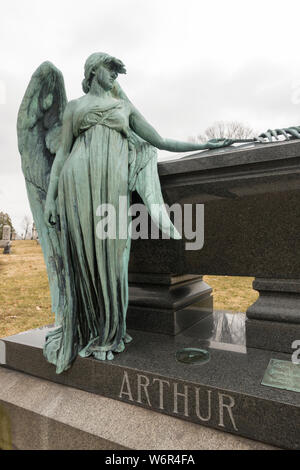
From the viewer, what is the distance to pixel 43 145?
253cm

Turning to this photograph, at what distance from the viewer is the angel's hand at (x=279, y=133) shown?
2.15m

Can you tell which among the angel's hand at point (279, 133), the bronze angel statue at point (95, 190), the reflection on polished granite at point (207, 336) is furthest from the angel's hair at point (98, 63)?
the reflection on polished granite at point (207, 336)

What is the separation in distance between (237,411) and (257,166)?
5.19ft

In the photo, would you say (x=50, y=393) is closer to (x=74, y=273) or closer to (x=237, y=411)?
(x=74, y=273)

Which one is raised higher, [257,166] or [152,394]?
[257,166]

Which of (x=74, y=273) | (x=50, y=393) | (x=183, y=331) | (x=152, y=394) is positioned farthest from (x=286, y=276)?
(x=50, y=393)

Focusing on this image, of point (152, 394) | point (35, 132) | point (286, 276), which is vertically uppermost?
point (35, 132)

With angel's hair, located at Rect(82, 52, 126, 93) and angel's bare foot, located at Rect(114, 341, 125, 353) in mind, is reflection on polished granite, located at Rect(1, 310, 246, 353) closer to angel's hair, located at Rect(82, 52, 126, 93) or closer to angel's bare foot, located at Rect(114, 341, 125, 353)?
angel's bare foot, located at Rect(114, 341, 125, 353)

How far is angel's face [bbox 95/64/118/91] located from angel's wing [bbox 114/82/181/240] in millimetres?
132

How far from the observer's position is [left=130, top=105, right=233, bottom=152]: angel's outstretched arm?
226cm

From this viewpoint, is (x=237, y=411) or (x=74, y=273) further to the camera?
(x=74, y=273)

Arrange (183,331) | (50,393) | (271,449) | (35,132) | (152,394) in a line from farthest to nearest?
(183,331)
(35,132)
(50,393)
(152,394)
(271,449)

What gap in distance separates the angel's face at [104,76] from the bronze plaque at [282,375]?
7.17 feet
